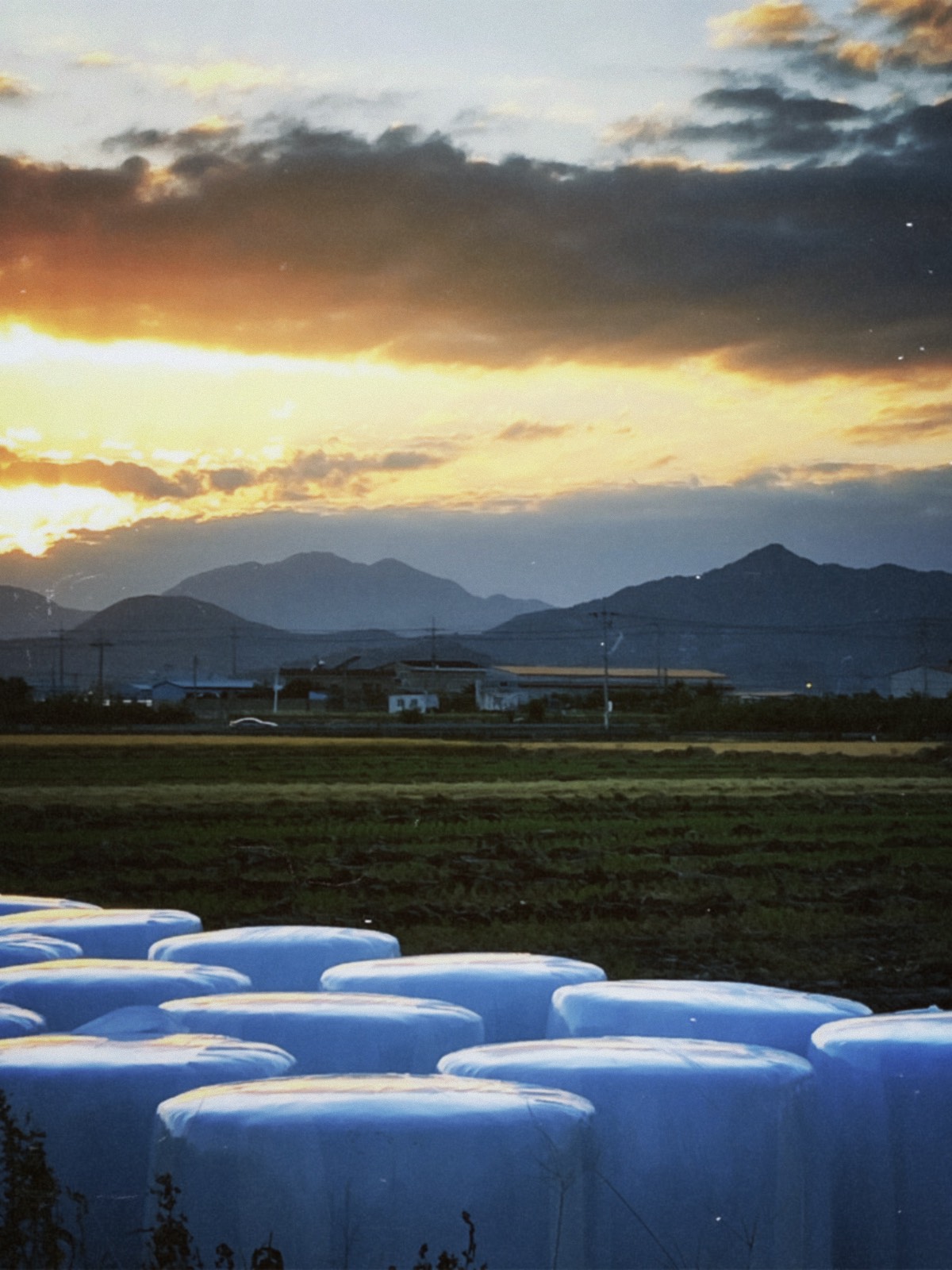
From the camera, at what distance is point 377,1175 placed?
4.51 m

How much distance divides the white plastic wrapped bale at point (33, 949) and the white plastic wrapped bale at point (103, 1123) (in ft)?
8.55

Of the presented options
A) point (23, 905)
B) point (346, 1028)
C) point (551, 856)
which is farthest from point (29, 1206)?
point (551, 856)

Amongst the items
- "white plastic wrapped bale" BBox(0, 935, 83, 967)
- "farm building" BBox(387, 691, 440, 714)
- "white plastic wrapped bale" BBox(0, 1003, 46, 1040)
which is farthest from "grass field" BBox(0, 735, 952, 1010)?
"farm building" BBox(387, 691, 440, 714)

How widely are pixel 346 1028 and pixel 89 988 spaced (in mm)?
1580

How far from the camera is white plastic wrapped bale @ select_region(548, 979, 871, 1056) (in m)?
6.57

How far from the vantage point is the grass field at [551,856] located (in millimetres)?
16984

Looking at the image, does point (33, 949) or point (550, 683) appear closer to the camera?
point (33, 949)

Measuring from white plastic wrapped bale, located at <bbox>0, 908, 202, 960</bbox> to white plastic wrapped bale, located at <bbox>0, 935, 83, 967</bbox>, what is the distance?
415 mm

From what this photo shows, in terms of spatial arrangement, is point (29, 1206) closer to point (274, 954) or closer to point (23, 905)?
point (274, 954)

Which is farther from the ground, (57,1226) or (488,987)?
(488,987)

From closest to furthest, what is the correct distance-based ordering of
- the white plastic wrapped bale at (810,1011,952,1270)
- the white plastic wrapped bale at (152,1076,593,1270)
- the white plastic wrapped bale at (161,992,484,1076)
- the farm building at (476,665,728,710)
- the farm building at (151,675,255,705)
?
the white plastic wrapped bale at (152,1076,593,1270) < the white plastic wrapped bale at (810,1011,952,1270) < the white plastic wrapped bale at (161,992,484,1076) < the farm building at (476,665,728,710) < the farm building at (151,675,255,705)

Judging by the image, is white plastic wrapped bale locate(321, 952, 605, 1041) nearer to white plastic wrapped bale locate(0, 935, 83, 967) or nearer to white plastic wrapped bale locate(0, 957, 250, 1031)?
white plastic wrapped bale locate(0, 957, 250, 1031)

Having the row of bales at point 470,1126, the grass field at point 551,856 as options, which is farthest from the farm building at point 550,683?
the row of bales at point 470,1126

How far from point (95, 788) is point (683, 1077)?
41.7m
